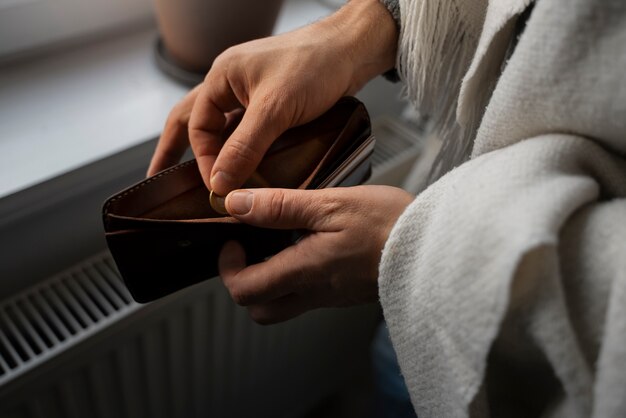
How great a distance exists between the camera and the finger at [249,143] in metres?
0.44

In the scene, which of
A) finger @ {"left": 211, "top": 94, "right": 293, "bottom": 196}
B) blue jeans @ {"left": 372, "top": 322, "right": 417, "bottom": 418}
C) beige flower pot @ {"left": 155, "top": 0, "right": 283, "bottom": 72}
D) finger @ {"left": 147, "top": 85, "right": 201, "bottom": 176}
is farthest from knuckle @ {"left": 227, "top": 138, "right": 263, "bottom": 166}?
blue jeans @ {"left": 372, "top": 322, "right": 417, "bottom": 418}

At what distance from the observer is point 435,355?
395mm

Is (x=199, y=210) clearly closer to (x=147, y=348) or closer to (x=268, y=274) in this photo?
(x=268, y=274)

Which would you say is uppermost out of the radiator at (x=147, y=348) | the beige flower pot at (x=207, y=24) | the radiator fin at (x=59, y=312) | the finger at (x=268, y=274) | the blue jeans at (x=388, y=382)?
the beige flower pot at (x=207, y=24)

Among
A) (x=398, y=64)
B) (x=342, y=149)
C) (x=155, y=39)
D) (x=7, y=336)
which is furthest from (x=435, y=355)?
(x=155, y=39)

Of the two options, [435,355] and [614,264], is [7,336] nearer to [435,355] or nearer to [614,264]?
[435,355]

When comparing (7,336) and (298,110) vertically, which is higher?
(298,110)

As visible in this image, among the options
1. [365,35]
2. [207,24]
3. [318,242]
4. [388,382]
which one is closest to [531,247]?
[318,242]

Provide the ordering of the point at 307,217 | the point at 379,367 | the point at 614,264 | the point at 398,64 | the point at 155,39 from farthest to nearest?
the point at 379,367 → the point at 155,39 → the point at 398,64 → the point at 307,217 → the point at 614,264

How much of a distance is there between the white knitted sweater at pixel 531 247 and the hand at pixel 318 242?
0.12 feet

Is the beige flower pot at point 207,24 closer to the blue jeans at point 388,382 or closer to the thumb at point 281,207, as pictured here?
the thumb at point 281,207

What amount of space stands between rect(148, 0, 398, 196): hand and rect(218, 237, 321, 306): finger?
68 mm

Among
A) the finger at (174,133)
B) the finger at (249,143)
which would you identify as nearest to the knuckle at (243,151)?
the finger at (249,143)

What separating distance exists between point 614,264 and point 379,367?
0.69m
